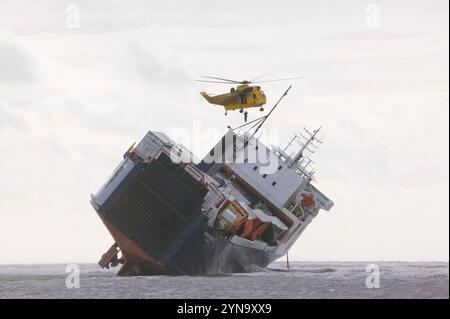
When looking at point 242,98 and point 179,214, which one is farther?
point 242,98

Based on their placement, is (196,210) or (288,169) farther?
(288,169)

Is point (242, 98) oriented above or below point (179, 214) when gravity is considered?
above

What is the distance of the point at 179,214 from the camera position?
198 feet

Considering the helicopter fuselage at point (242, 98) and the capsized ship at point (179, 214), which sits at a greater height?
the helicopter fuselage at point (242, 98)

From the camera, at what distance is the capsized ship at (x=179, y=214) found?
6053cm

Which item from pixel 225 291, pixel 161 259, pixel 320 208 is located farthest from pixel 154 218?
pixel 320 208

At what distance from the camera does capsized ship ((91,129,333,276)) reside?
6053 cm

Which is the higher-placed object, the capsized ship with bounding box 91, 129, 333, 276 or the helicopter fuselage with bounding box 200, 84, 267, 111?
the helicopter fuselage with bounding box 200, 84, 267, 111

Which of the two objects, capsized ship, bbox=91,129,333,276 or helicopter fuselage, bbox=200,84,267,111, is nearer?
capsized ship, bbox=91,129,333,276

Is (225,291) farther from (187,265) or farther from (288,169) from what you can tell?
(288,169)

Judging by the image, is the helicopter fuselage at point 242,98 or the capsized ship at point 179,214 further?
the helicopter fuselage at point 242,98
